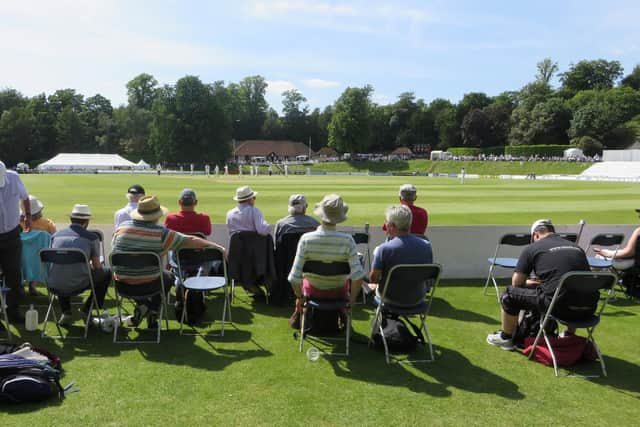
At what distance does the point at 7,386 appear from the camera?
11.3 feet

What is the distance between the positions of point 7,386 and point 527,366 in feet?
14.1

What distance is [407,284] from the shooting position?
179 inches

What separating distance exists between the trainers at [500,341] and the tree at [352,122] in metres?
83.9

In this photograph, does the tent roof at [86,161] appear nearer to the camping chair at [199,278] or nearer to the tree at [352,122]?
the tree at [352,122]

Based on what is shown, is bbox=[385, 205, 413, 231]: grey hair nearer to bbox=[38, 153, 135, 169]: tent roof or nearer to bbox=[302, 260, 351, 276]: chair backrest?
bbox=[302, 260, 351, 276]: chair backrest

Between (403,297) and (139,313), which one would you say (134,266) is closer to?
(139,313)

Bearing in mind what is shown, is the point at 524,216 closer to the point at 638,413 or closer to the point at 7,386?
the point at 638,413

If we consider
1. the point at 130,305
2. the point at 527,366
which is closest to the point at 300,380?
the point at 527,366

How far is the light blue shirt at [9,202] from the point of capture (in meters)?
5.40

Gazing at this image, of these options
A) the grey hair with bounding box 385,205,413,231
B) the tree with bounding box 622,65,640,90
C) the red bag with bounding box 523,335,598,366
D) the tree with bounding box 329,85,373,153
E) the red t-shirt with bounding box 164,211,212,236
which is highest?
the tree with bounding box 622,65,640,90

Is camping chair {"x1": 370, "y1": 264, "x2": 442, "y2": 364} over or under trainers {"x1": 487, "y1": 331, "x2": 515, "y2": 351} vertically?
over

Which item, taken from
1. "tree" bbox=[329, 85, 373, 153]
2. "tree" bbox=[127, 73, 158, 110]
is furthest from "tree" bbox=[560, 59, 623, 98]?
"tree" bbox=[127, 73, 158, 110]

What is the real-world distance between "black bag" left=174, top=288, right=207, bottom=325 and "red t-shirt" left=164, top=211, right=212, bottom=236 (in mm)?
1068

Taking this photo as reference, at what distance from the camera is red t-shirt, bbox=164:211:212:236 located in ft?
21.0
